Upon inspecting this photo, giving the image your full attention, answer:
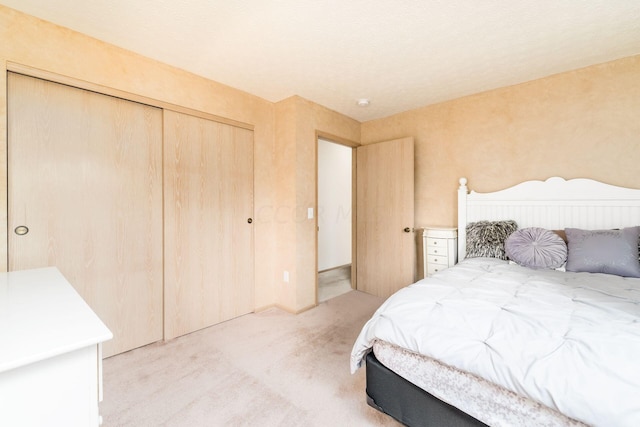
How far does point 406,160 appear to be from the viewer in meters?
3.23

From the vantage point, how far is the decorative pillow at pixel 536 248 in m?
2.10

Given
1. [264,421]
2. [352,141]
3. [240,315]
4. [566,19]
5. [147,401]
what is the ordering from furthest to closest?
[352,141] → [240,315] → [566,19] → [147,401] → [264,421]

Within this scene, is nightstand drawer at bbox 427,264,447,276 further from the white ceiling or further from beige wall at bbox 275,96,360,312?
the white ceiling

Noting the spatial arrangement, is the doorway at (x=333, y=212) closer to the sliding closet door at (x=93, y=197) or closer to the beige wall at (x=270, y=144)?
the beige wall at (x=270, y=144)

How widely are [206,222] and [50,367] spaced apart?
193 centimetres

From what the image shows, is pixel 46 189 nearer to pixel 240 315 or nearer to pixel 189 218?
pixel 189 218

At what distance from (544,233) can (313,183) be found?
2.21 metres

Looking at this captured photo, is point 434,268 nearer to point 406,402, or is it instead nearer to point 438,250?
point 438,250

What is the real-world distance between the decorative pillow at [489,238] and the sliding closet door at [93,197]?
2901 millimetres

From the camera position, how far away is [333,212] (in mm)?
4973

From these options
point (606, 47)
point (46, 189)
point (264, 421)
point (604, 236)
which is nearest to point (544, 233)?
point (604, 236)

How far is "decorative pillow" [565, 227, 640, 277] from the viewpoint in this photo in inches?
72.4

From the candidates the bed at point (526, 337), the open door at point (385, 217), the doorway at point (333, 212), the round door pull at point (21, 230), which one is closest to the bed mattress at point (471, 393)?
the bed at point (526, 337)

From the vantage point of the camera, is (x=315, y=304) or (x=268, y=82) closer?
(x=268, y=82)
